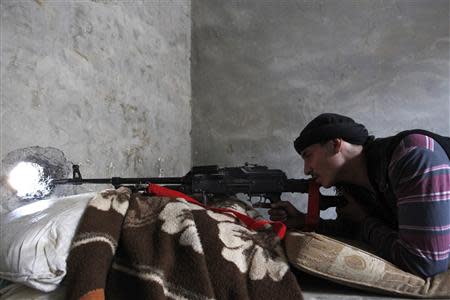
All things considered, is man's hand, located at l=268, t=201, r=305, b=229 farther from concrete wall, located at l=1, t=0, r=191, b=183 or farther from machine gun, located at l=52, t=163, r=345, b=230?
concrete wall, located at l=1, t=0, r=191, b=183

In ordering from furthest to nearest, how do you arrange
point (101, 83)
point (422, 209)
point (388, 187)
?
point (101, 83) < point (388, 187) < point (422, 209)

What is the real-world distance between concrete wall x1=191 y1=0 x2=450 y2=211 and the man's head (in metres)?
1.09

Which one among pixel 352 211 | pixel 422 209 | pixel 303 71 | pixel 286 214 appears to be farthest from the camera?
pixel 303 71

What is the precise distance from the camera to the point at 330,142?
3.76 ft

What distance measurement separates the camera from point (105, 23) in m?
1.72

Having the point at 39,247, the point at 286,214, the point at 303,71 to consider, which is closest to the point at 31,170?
the point at 39,247

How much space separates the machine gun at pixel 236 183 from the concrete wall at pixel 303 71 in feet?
3.13

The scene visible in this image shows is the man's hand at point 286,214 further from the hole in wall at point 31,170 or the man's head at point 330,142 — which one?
the hole in wall at point 31,170

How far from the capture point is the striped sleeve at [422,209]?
857 mm

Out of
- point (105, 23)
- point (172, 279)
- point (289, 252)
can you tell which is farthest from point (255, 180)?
point (105, 23)

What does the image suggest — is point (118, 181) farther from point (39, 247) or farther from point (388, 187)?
point (388, 187)

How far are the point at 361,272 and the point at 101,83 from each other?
4.27ft

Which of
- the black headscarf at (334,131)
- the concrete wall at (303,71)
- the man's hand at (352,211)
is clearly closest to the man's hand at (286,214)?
the man's hand at (352,211)

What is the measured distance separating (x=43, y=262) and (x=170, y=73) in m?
1.69
